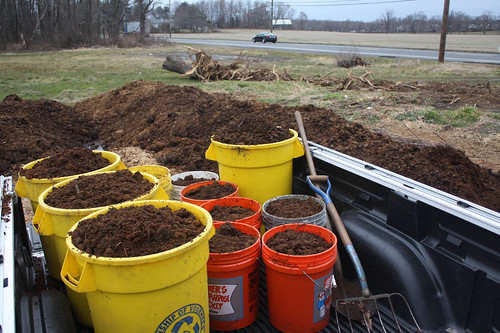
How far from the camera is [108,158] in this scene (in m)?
3.56

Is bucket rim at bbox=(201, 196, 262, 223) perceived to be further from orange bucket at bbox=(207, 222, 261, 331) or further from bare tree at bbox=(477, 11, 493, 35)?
bare tree at bbox=(477, 11, 493, 35)

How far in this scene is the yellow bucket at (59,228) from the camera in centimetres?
237

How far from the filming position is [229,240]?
2.73 metres

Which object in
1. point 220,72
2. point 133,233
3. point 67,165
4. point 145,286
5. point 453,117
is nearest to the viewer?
point 145,286

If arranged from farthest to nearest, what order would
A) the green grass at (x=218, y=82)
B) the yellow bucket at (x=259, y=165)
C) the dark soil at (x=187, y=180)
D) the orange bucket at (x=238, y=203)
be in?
the green grass at (x=218, y=82) < the dark soil at (x=187, y=180) < the yellow bucket at (x=259, y=165) < the orange bucket at (x=238, y=203)

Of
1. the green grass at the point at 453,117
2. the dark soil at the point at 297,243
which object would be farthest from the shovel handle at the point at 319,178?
the green grass at the point at 453,117

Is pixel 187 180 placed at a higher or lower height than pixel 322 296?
higher

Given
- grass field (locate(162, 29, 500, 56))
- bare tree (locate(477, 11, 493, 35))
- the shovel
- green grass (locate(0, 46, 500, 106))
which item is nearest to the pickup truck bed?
the shovel

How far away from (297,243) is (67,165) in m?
1.83

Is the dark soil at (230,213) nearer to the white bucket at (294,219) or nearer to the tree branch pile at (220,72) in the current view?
the white bucket at (294,219)

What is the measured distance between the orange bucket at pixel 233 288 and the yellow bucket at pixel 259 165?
83 centimetres

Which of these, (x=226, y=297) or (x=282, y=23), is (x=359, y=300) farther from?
(x=282, y=23)

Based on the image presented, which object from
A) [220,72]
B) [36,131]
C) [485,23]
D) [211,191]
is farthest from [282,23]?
[211,191]

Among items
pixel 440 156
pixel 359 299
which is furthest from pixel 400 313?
pixel 440 156
